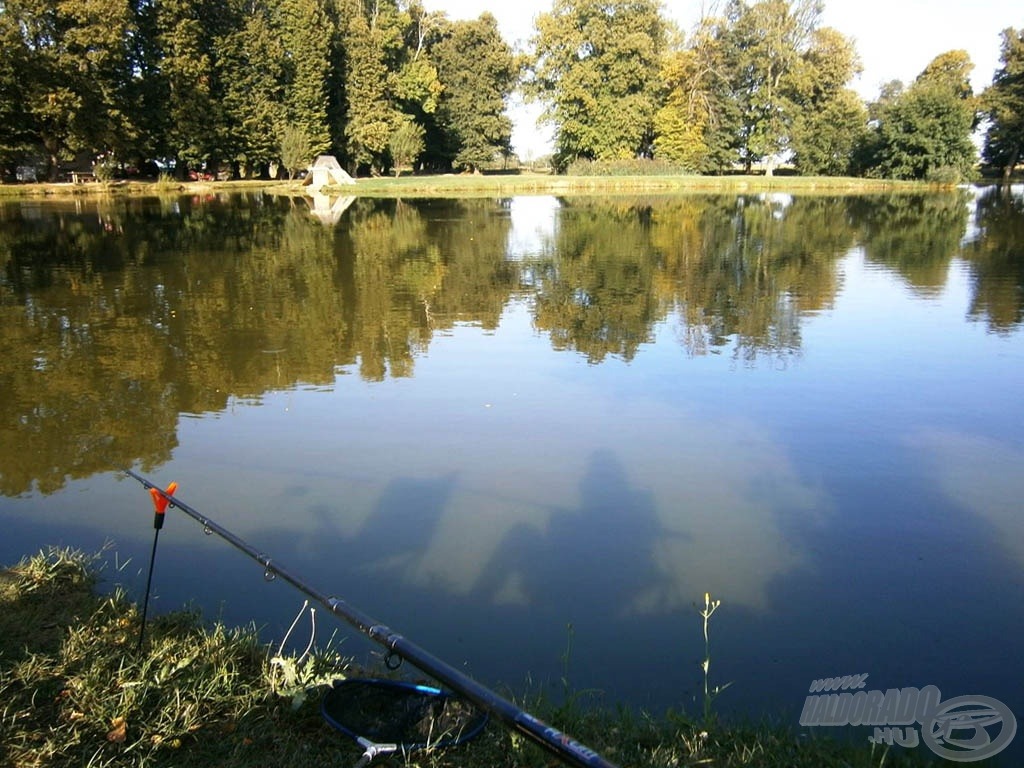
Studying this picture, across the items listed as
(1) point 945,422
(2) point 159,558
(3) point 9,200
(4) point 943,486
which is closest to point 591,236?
(1) point 945,422

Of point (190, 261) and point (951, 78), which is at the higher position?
point (951, 78)

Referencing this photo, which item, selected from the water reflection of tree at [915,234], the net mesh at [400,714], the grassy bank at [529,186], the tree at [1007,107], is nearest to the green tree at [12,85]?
the grassy bank at [529,186]

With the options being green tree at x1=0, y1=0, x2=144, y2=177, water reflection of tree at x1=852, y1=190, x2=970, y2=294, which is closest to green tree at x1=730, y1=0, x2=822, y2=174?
water reflection of tree at x1=852, y1=190, x2=970, y2=294

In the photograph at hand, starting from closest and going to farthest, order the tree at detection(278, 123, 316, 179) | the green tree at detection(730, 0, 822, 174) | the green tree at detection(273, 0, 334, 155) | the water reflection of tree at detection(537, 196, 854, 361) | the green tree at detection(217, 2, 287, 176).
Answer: the water reflection of tree at detection(537, 196, 854, 361) < the green tree at detection(217, 2, 287, 176) < the tree at detection(278, 123, 316, 179) < the green tree at detection(273, 0, 334, 155) < the green tree at detection(730, 0, 822, 174)

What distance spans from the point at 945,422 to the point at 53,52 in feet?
147

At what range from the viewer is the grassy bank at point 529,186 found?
44000 millimetres

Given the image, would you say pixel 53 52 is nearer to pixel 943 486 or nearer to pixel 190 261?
pixel 190 261

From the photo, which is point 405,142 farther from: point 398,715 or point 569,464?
point 398,715

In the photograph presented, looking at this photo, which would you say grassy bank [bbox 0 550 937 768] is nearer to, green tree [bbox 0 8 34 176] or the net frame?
the net frame

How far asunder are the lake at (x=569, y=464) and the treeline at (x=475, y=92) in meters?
35.4

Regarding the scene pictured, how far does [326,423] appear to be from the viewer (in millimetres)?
7406

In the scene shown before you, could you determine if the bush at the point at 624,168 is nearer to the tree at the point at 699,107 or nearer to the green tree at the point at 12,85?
the tree at the point at 699,107

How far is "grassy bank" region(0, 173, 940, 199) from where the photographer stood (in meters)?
44.0

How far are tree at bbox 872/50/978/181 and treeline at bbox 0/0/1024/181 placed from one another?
0.12m
